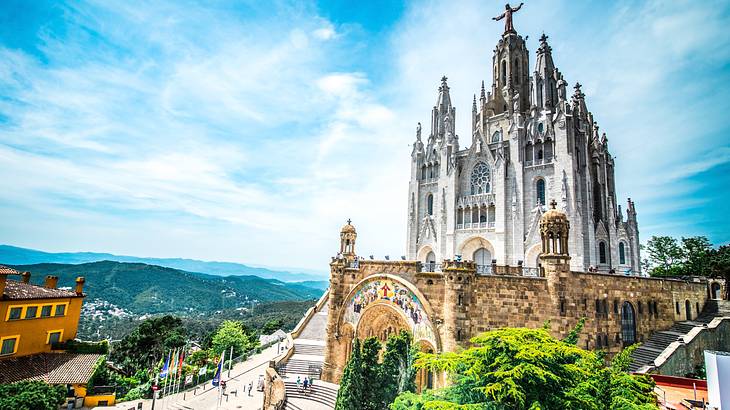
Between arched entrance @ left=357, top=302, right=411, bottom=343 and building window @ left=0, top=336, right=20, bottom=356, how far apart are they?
22.3 metres

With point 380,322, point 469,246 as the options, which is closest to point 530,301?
point 380,322

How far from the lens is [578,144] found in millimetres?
31922

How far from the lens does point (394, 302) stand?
66.1ft

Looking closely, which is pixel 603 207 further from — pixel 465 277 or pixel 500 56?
pixel 465 277

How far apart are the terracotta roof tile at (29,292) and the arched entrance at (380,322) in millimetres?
22781

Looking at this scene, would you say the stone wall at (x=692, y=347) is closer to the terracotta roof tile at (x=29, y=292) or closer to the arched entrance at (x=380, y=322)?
the arched entrance at (x=380, y=322)

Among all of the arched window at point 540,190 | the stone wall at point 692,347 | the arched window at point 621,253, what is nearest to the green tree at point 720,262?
the arched window at point 621,253

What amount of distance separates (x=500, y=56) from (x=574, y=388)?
39.1m

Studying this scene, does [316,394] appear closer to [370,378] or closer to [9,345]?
[370,378]

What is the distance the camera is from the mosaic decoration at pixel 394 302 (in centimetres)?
1866

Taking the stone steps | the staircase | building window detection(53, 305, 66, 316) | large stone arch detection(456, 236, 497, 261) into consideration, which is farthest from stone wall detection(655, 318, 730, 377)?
building window detection(53, 305, 66, 316)

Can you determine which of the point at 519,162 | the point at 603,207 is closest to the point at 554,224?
the point at 519,162

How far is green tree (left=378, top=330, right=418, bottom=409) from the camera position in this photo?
50.3ft

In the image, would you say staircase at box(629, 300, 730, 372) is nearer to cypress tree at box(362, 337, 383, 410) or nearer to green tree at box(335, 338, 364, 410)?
cypress tree at box(362, 337, 383, 410)
